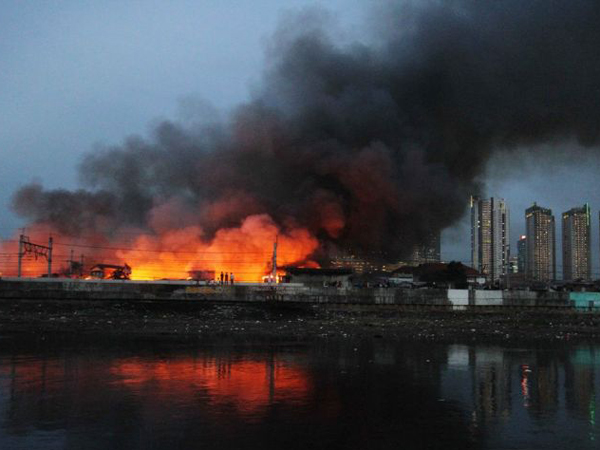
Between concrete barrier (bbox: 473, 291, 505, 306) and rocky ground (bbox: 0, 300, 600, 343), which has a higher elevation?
concrete barrier (bbox: 473, 291, 505, 306)

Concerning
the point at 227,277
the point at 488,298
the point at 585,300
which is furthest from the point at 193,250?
the point at 585,300

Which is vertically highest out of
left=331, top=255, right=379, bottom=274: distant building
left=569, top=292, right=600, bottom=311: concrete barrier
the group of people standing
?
left=331, top=255, right=379, bottom=274: distant building

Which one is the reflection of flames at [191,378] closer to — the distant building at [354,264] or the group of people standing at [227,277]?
the group of people standing at [227,277]

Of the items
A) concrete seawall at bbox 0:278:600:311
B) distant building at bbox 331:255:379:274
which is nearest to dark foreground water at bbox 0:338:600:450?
concrete seawall at bbox 0:278:600:311

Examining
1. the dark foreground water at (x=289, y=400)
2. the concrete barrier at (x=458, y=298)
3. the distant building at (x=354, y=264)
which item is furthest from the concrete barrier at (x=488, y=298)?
the dark foreground water at (x=289, y=400)

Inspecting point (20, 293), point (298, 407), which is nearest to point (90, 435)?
point (298, 407)

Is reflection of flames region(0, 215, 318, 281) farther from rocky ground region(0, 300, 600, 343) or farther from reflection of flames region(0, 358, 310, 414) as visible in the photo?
reflection of flames region(0, 358, 310, 414)

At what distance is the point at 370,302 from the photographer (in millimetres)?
63594

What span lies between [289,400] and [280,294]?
44.4m

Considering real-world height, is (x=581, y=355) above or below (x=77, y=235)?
below

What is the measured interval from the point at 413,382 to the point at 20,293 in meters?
47.2

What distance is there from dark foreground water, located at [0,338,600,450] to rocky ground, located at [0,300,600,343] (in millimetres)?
10611

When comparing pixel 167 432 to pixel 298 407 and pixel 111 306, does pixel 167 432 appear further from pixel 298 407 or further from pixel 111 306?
pixel 111 306

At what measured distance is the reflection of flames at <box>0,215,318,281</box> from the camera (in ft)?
264
